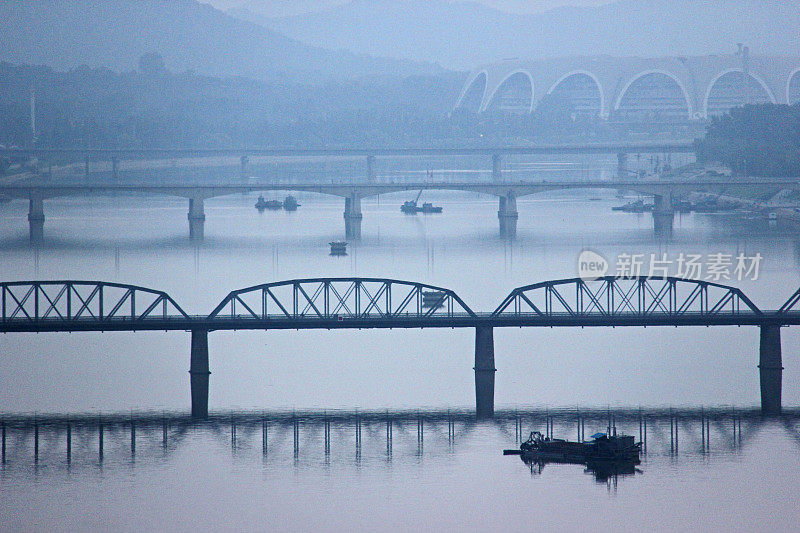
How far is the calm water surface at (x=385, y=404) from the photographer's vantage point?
66.3 feet

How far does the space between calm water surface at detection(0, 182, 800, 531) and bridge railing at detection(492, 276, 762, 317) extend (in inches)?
37.3

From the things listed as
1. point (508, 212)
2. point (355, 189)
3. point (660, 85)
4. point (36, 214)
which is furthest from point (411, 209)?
point (660, 85)

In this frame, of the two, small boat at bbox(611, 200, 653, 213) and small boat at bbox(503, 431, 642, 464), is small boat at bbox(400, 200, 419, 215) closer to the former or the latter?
small boat at bbox(611, 200, 653, 213)

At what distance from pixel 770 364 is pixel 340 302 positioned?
7839 millimetres

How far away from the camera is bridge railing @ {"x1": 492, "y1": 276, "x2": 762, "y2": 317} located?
27594 mm

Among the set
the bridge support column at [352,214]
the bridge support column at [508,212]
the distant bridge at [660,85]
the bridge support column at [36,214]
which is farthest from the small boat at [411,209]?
the distant bridge at [660,85]

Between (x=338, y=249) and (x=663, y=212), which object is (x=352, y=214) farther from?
(x=338, y=249)

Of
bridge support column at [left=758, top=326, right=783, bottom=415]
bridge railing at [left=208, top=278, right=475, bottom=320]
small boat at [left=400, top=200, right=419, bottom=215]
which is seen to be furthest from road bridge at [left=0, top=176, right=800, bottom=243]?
bridge support column at [left=758, top=326, right=783, bottom=415]

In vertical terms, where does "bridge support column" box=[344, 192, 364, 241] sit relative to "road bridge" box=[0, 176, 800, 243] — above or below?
below

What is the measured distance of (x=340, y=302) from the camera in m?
27.9

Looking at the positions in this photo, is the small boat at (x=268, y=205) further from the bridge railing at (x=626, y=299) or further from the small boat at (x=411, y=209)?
the bridge railing at (x=626, y=299)

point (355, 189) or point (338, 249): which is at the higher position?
point (355, 189)

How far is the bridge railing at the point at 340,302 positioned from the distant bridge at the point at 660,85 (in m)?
89.0

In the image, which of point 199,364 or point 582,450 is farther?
point 199,364
